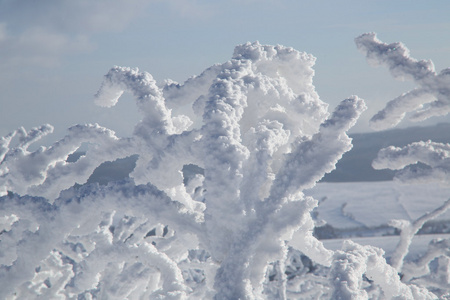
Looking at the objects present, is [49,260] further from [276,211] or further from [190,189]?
[276,211]

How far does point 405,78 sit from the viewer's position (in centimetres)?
156

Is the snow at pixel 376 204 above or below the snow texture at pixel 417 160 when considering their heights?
above

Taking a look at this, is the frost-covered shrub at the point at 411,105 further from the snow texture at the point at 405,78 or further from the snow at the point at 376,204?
the snow at the point at 376,204

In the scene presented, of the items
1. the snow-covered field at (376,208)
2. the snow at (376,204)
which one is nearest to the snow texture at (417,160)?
the snow-covered field at (376,208)

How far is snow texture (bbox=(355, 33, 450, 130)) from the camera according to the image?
5.02ft

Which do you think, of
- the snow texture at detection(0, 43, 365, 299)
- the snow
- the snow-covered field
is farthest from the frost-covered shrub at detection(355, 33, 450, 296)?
the snow

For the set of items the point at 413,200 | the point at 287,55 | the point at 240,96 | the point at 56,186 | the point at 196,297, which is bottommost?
the point at 196,297

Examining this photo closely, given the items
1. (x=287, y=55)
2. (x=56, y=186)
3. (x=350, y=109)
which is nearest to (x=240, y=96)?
(x=350, y=109)

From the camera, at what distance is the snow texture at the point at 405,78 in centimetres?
153

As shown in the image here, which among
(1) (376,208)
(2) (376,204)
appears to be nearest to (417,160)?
(1) (376,208)

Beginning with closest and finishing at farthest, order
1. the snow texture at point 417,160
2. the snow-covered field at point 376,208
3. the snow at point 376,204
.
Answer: the snow texture at point 417,160
the snow-covered field at point 376,208
the snow at point 376,204

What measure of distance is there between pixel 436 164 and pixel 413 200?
23.5ft

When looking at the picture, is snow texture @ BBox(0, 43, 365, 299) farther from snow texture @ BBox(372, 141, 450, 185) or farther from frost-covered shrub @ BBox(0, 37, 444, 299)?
snow texture @ BBox(372, 141, 450, 185)

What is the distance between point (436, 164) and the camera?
1.55m
